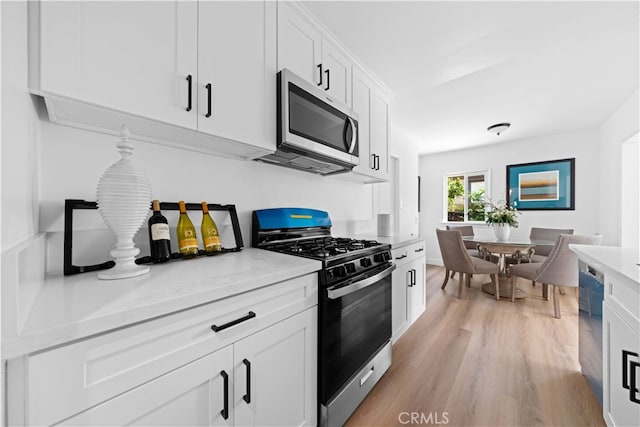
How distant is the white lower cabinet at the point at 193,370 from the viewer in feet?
1.78

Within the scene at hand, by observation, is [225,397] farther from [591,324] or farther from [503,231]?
[503,231]

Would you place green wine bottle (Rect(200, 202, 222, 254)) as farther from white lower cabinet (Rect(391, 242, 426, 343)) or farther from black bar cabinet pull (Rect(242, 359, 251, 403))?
white lower cabinet (Rect(391, 242, 426, 343))

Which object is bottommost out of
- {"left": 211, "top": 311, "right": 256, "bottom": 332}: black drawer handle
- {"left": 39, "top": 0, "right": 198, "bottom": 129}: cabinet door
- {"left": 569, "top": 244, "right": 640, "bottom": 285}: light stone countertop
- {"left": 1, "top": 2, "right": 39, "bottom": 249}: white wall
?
{"left": 211, "top": 311, "right": 256, "bottom": 332}: black drawer handle

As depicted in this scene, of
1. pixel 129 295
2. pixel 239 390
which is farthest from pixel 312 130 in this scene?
pixel 239 390

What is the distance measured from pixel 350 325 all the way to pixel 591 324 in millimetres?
1513

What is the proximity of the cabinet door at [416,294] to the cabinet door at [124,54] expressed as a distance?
87.8 inches

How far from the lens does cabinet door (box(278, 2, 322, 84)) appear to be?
1.49 m

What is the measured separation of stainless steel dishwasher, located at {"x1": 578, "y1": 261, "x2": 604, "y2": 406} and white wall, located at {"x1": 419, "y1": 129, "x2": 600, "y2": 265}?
147 inches

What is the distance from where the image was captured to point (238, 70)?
1.26m

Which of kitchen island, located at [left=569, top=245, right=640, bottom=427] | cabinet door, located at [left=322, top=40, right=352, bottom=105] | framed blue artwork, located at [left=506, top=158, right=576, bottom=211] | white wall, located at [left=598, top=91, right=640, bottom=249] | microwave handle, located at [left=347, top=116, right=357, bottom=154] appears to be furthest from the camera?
framed blue artwork, located at [left=506, top=158, right=576, bottom=211]

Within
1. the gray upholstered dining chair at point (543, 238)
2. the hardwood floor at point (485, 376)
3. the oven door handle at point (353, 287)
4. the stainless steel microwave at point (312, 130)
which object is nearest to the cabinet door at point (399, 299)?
the hardwood floor at point (485, 376)

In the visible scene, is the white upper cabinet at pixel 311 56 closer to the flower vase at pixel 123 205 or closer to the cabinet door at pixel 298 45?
the cabinet door at pixel 298 45

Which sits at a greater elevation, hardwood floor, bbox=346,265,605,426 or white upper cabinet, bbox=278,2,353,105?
white upper cabinet, bbox=278,2,353,105

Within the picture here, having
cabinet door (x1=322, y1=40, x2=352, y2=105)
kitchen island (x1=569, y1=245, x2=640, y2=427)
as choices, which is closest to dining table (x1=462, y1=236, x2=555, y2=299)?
kitchen island (x1=569, y1=245, x2=640, y2=427)
